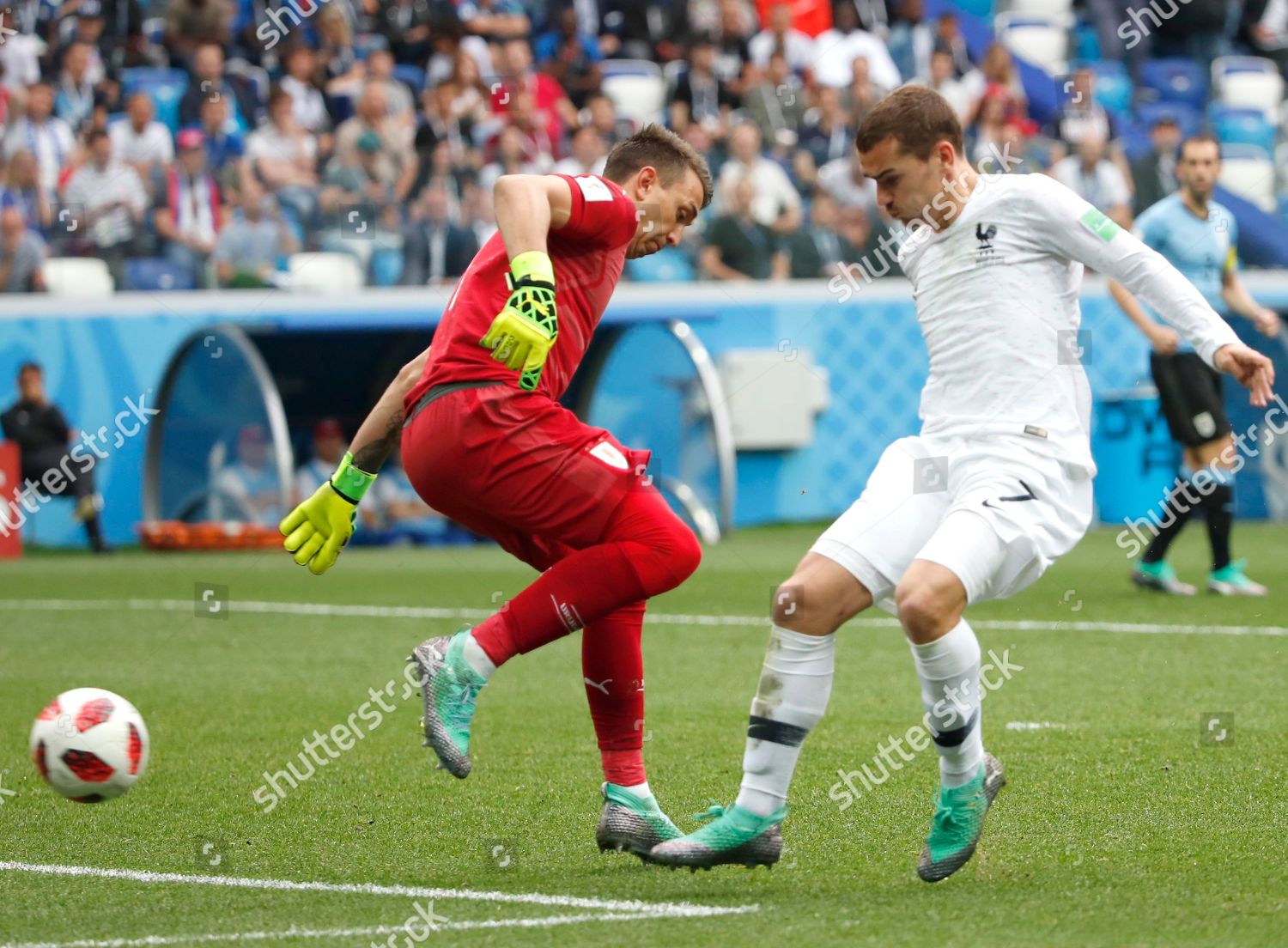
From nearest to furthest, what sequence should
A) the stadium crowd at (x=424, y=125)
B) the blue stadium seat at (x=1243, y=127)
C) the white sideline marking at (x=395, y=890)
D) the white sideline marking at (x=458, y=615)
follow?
the white sideline marking at (x=395, y=890)
the white sideline marking at (x=458, y=615)
the stadium crowd at (x=424, y=125)
the blue stadium seat at (x=1243, y=127)

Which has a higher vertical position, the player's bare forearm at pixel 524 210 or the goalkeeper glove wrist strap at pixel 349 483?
the player's bare forearm at pixel 524 210

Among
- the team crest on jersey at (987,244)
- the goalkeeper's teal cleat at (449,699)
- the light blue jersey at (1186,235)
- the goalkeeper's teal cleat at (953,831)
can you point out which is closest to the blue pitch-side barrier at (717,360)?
the light blue jersey at (1186,235)

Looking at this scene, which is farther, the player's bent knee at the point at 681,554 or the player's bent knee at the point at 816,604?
the player's bent knee at the point at 681,554

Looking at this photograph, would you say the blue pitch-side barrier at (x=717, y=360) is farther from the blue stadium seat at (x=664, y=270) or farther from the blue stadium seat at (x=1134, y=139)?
the blue stadium seat at (x=1134, y=139)

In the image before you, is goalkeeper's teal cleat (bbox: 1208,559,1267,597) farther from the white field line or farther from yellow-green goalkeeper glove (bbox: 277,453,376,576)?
the white field line

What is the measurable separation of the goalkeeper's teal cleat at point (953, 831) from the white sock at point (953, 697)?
0.03 m

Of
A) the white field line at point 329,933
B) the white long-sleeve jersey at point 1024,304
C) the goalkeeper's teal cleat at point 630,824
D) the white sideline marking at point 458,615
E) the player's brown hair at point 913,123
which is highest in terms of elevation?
the player's brown hair at point 913,123

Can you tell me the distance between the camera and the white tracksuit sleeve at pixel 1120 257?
440 cm

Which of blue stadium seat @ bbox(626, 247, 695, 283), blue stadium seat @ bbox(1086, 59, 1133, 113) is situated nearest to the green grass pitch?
blue stadium seat @ bbox(626, 247, 695, 283)

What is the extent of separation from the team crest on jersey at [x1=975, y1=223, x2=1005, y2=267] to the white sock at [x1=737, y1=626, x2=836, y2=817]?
0.98 metres

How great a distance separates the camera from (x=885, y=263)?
1570 centimetres

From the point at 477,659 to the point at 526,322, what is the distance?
0.90m

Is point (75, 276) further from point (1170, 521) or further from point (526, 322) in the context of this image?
point (526, 322)

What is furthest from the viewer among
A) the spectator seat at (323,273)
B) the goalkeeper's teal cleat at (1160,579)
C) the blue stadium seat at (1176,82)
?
the blue stadium seat at (1176,82)
